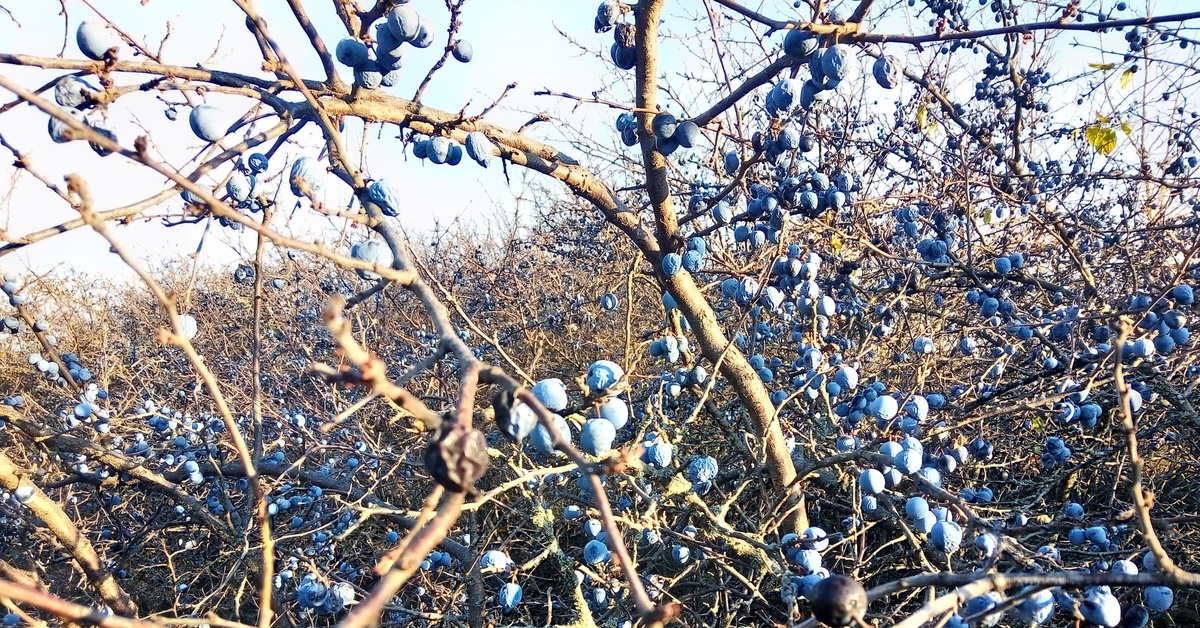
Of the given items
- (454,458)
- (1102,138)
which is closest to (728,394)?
(1102,138)

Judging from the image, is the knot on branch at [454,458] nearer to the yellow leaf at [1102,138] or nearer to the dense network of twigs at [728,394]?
the dense network of twigs at [728,394]

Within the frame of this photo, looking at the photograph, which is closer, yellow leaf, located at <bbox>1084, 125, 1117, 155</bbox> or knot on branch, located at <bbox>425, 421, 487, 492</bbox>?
knot on branch, located at <bbox>425, 421, 487, 492</bbox>

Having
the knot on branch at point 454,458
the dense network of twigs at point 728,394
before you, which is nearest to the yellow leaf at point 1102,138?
the dense network of twigs at point 728,394

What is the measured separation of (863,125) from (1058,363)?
253cm

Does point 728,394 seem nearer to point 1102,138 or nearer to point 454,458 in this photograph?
point 1102,138

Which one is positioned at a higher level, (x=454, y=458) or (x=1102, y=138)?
(x=1102, y=138)

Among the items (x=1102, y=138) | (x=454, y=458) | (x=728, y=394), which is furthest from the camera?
(x=728, y=394)

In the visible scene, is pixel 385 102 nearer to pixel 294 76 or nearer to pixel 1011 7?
pixel 294 76

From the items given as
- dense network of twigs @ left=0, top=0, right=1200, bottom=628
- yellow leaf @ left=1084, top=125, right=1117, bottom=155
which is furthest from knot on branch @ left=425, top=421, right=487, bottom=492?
yellow leaf @ left=1084, top=125, right=1117, bottom=155

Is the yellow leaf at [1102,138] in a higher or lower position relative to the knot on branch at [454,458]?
higher

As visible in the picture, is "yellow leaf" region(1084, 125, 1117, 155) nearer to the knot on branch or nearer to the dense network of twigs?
the dense network of twigs

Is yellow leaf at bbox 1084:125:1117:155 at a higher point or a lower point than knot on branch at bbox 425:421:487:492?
higher

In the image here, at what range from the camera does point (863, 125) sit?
4.88 m

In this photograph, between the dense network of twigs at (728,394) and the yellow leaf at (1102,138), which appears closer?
the dense network of twigs at (728,394)
